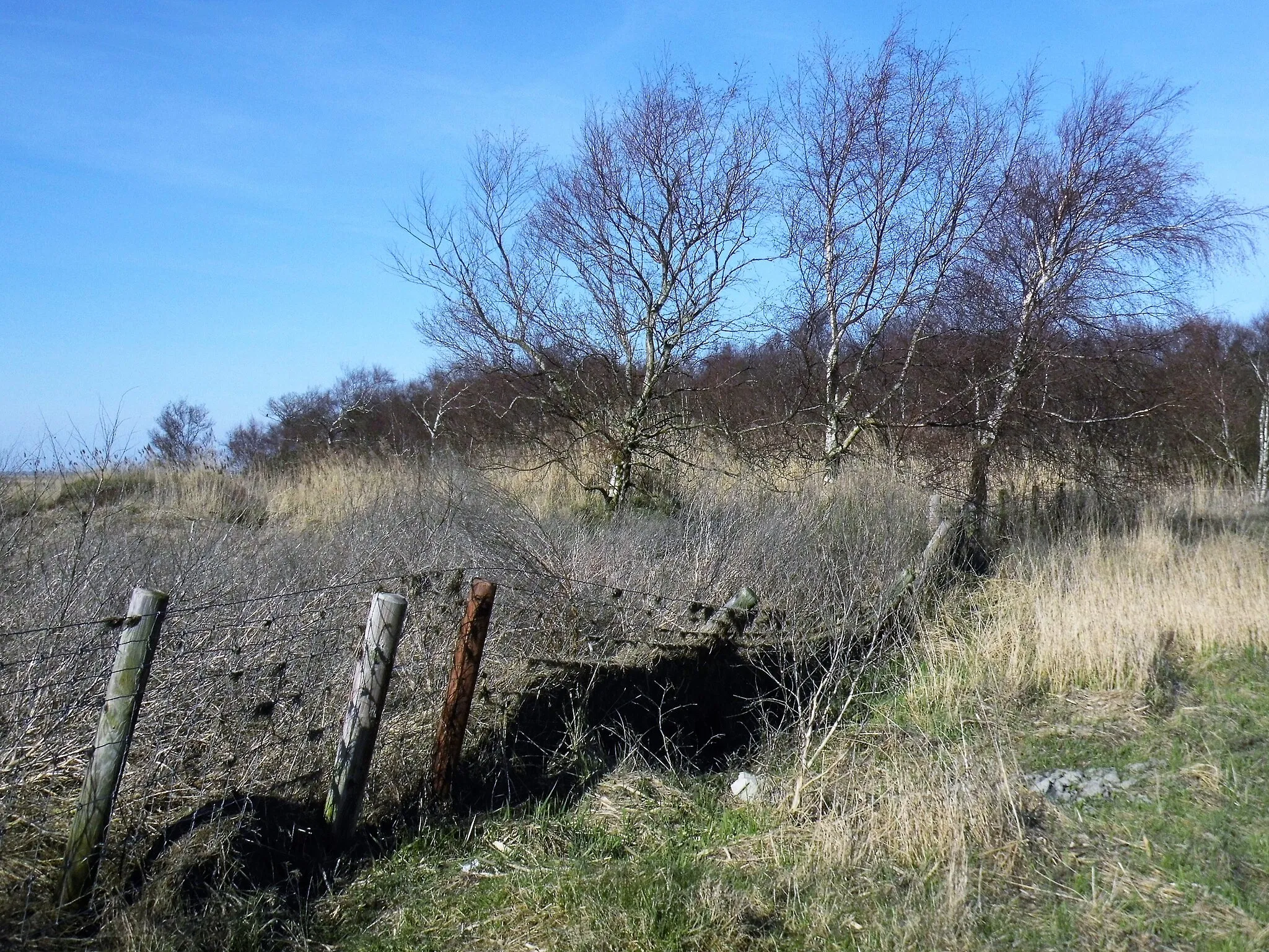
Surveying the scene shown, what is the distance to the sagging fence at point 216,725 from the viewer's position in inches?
140

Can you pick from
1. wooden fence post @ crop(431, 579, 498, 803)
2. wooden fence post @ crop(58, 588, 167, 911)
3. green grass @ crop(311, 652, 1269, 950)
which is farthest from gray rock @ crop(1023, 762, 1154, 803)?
wooden fence post @ crop(58, 588, 167, 911)

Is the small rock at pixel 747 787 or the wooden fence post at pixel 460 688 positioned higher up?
the wooden fence post at pixel 460 688

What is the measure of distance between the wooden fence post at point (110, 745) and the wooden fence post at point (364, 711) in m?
0.96

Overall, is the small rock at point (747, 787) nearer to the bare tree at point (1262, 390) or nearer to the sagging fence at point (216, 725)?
the sagging fence at point (216, 725)

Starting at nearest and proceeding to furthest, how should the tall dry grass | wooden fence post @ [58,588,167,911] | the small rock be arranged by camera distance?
wooden fence post @ [58,588,167,911], the small rock, the tall dry grass

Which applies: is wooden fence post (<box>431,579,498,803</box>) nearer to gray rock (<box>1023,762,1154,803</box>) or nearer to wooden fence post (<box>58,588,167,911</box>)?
wooden fence post (<box>58,588,167,911</box>)

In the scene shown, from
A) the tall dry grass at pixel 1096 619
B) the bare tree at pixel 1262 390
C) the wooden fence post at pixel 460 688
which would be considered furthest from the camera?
the bare tree at pixel 1262 390

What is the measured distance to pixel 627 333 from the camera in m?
12.2

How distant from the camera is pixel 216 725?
454cm

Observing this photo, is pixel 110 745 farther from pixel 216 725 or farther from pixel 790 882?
pixel 790 882

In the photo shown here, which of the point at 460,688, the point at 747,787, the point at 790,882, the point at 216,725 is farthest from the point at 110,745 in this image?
the point at 747,787

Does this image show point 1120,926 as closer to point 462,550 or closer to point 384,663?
point 384,663

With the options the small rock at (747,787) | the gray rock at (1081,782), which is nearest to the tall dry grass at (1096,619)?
the gray rock at (1081,782)

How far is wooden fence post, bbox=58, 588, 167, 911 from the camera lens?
138 inches
